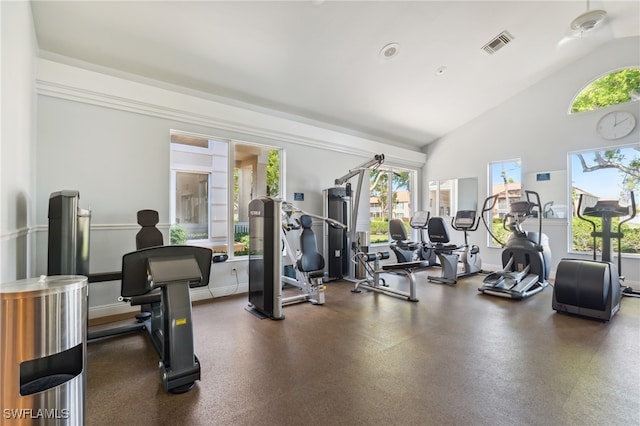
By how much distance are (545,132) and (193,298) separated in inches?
280

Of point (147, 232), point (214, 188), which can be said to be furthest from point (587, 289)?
point (214, 188)

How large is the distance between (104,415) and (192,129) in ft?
11.6

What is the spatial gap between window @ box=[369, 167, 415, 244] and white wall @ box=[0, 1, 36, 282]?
569 cm

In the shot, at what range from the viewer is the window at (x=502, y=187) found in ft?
21.0

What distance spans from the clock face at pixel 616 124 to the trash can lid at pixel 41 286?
7.49 metres

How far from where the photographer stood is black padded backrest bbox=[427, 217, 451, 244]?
5488 mm

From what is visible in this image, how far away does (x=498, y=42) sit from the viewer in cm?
465

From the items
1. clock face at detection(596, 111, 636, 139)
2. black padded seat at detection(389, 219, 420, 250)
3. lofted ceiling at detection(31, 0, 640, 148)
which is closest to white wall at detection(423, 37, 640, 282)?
clock face at detection(596, 111, 636, 139)

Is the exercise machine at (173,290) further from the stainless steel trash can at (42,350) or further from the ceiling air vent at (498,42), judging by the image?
the ceiling air vent at (498,42)

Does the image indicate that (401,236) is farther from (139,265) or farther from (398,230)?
(139,265)

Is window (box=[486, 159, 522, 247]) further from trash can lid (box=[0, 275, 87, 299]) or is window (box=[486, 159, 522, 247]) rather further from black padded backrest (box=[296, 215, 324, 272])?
trash can lid (box=[0, 275, 87, 299])

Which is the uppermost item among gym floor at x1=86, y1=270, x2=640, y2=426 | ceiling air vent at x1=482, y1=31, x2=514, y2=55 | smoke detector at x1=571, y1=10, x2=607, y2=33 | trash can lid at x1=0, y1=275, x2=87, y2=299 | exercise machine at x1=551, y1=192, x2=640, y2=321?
ceiling air vent at x1=482, y1=31, x2=514, y2=55

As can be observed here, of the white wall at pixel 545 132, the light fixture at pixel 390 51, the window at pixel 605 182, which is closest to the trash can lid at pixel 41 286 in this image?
the light fixture at pixel 390 51

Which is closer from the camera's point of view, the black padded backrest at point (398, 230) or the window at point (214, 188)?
the window at point (214, 188)
